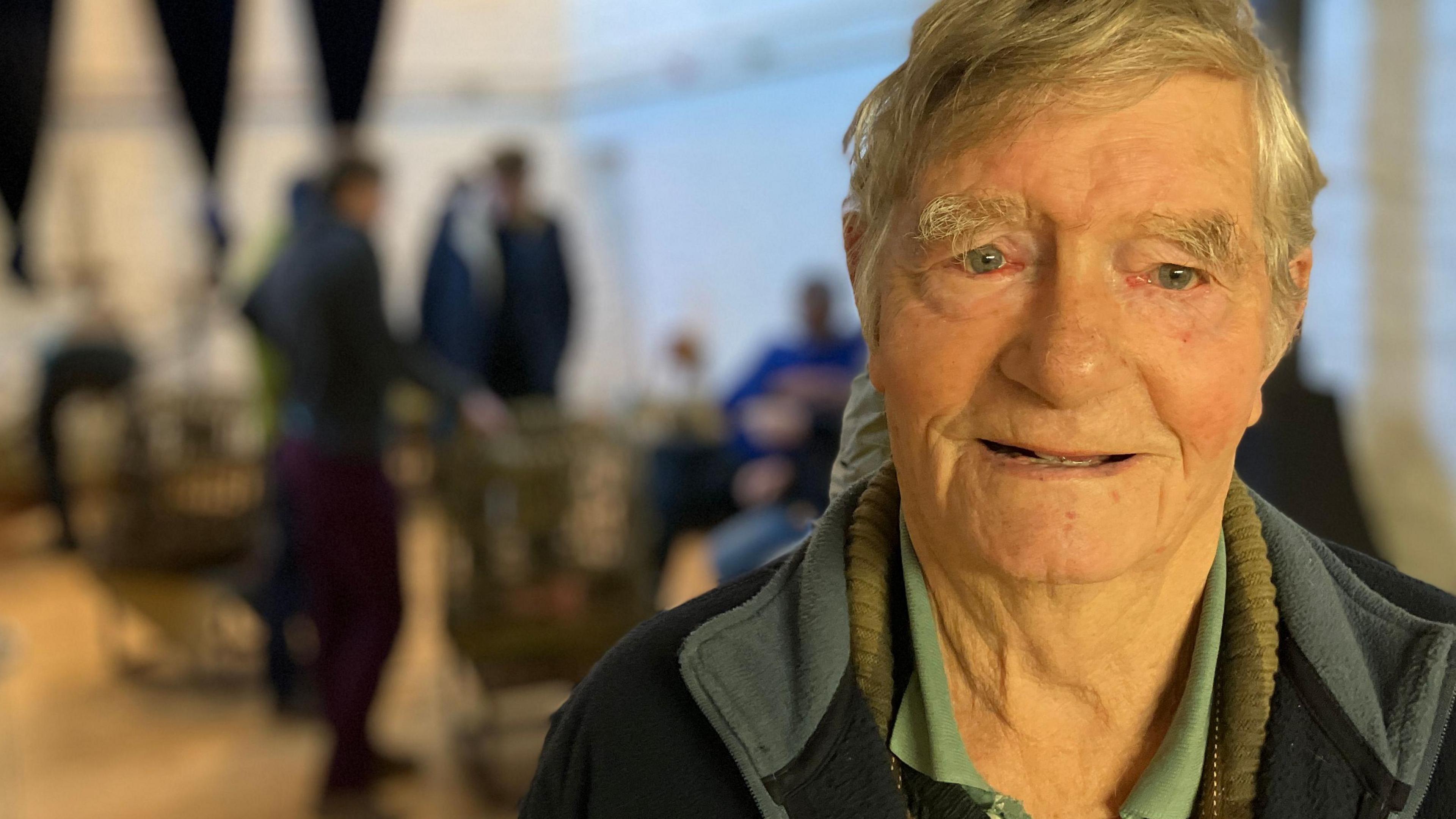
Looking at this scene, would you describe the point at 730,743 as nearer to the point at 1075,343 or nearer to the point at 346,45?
the point at 1075,343

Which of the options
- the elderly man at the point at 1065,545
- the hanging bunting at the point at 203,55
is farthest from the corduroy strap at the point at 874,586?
the hanging bunting at the point at 203,55

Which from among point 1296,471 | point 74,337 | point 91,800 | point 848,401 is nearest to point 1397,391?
point 1296,471

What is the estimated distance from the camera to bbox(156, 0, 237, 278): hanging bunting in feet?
7.98

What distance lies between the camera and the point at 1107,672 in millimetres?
850

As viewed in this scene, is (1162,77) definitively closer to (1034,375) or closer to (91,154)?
(1034,375)

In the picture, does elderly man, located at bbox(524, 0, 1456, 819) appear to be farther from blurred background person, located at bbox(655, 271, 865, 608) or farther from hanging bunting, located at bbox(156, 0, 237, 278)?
blurred background person, located at bbox(655, 271, 865, 608)

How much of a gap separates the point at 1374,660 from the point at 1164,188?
0.35m

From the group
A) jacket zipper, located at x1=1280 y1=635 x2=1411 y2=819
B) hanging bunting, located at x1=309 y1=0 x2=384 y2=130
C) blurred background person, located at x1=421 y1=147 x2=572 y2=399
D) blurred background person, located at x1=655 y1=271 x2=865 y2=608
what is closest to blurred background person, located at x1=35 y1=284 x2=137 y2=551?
blurred background person, located at x1=421 y1=147 x2=572 y2=399

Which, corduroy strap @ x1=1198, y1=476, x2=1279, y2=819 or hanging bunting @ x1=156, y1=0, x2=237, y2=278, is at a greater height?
hanging bunting @ x1=156, y1=0, x2=237, y2=278

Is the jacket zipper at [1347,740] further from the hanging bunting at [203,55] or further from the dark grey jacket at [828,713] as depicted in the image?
the hanging bunting at [203,55]

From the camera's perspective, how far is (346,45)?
2537mm

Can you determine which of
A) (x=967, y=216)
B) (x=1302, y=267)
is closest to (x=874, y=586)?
(x=967, y=216)

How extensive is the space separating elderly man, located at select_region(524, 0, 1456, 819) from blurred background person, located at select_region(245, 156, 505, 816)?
2395 mm

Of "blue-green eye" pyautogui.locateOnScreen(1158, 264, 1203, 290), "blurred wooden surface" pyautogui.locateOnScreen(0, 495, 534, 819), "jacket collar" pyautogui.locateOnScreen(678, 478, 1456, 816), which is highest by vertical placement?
"blue-green eye" pyautogui.locateOnScreen(1158, 264, 1203, 290)
